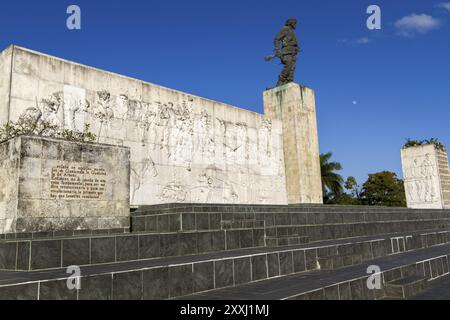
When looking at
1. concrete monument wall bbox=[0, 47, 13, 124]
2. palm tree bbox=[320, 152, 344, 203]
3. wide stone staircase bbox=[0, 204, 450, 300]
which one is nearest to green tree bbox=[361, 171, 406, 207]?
palm tree bbox=[320, 152, 344, 203]

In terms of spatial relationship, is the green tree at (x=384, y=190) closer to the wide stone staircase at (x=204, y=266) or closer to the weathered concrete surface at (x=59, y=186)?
the wide stone staircase at (x=204, y=266)

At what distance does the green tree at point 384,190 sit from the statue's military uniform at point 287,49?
3136 centimetres

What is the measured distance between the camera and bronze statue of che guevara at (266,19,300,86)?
21203mm

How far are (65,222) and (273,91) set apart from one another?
51.0ft

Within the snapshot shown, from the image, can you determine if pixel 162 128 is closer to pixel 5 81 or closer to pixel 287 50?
pixel 5 81

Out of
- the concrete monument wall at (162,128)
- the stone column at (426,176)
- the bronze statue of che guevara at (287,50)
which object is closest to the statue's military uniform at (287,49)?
the bronze statue of che guevara at (287,50)

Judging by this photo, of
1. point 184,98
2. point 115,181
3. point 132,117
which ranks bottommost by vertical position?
point 115,181

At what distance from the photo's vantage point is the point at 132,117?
13.4 m

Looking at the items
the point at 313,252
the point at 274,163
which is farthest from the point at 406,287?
the point at 274,163

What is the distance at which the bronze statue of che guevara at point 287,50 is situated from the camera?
69.6 feet

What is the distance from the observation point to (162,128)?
14.3 meters

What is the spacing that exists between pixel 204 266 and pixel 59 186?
3.88 meters
